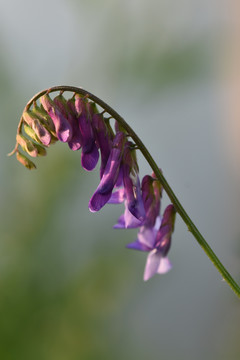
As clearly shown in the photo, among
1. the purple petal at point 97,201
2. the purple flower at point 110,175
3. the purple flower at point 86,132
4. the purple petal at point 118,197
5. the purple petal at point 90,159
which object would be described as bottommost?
the purple petal at point 118,197

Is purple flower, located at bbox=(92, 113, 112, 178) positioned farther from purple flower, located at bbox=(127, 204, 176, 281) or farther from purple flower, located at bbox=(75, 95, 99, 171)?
purple flower, located at bbox=(127, 204, 176, 281)

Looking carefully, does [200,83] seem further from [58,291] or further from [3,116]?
[58,291]

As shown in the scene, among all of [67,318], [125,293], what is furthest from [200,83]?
[67,318]

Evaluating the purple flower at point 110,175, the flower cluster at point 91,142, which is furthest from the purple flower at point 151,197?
the purple flower at point 110,175

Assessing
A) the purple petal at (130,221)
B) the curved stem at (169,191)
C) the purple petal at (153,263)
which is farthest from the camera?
the purple petal at (153,263)

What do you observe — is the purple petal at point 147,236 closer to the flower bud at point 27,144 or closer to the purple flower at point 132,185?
the purple flower at point 132,185

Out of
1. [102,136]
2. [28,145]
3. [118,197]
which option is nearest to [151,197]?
[118,197]

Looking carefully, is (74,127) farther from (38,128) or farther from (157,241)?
(157,241)
